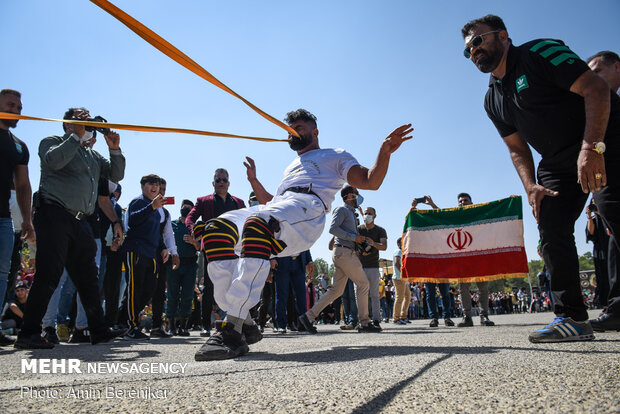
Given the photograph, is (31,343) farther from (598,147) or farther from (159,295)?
(598,147)

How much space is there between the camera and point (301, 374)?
1.91 metres

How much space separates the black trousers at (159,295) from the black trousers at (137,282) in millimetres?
374

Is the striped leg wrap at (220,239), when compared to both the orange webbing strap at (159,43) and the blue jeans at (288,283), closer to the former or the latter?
the orange webbing strap at (159,43)

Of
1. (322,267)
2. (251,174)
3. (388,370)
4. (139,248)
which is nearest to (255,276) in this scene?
(388,370)

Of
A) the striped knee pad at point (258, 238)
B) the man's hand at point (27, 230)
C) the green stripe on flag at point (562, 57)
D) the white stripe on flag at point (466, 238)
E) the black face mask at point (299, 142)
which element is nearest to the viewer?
the green stripe on flag at point (562, 57)

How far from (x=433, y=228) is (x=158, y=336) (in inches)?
236

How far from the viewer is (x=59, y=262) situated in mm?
4031

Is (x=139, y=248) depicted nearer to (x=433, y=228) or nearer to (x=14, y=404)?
(x=14, y=404)

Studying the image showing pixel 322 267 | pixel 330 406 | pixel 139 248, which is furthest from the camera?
pixel 322 267

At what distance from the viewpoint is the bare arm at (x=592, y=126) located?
259 cm

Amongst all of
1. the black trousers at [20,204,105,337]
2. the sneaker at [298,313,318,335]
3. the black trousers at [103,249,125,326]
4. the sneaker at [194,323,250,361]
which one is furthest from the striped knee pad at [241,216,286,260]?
the black trousers at [103,249,125,326]

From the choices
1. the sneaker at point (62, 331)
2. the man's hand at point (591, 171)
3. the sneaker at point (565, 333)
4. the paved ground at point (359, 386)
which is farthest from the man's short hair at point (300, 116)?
the sneaker at point (62, 331)

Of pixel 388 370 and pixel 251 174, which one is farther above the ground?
pixel 251 174

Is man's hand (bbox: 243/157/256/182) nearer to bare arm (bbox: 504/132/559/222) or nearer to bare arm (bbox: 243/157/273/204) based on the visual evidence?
bare arm (bbox: 243/157/273/204)
